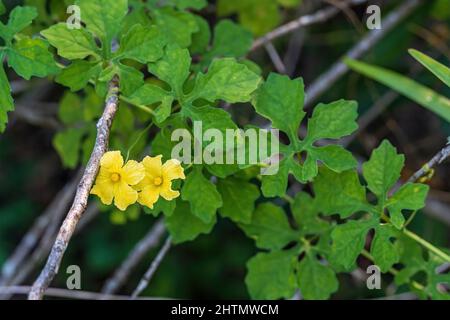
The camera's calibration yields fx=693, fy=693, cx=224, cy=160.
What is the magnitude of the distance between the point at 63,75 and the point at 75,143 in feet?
1.93

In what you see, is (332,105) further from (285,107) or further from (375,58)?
(375,58)

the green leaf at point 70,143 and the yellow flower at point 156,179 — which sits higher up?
the green leaf at point 70,143

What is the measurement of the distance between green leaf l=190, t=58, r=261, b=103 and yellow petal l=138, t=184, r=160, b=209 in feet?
0.81

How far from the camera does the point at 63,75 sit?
5.42ft

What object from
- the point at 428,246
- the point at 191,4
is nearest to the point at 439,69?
the point at 428,246

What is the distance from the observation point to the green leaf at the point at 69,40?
1.60 metres

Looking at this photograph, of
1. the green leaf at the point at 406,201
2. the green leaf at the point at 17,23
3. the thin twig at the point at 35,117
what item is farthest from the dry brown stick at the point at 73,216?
the thin twig at the point at 35,117

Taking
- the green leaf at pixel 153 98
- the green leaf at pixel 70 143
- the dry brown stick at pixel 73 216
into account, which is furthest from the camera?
the green leaf at pixel 70 143

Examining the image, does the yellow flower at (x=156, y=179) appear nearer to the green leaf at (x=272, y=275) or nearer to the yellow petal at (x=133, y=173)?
the yellow petal at (x=133, y=173)

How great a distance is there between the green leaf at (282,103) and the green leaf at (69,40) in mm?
429

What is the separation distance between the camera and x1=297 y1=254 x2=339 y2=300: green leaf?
5.95ft

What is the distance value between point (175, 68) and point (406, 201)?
2.03 feet

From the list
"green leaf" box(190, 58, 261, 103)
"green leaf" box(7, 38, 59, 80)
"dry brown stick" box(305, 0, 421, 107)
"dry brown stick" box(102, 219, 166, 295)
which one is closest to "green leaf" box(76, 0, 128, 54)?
"green leaf" box(7, 38, 59, 80)

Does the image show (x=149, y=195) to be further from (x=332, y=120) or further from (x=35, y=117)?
(x=35, y=117)
